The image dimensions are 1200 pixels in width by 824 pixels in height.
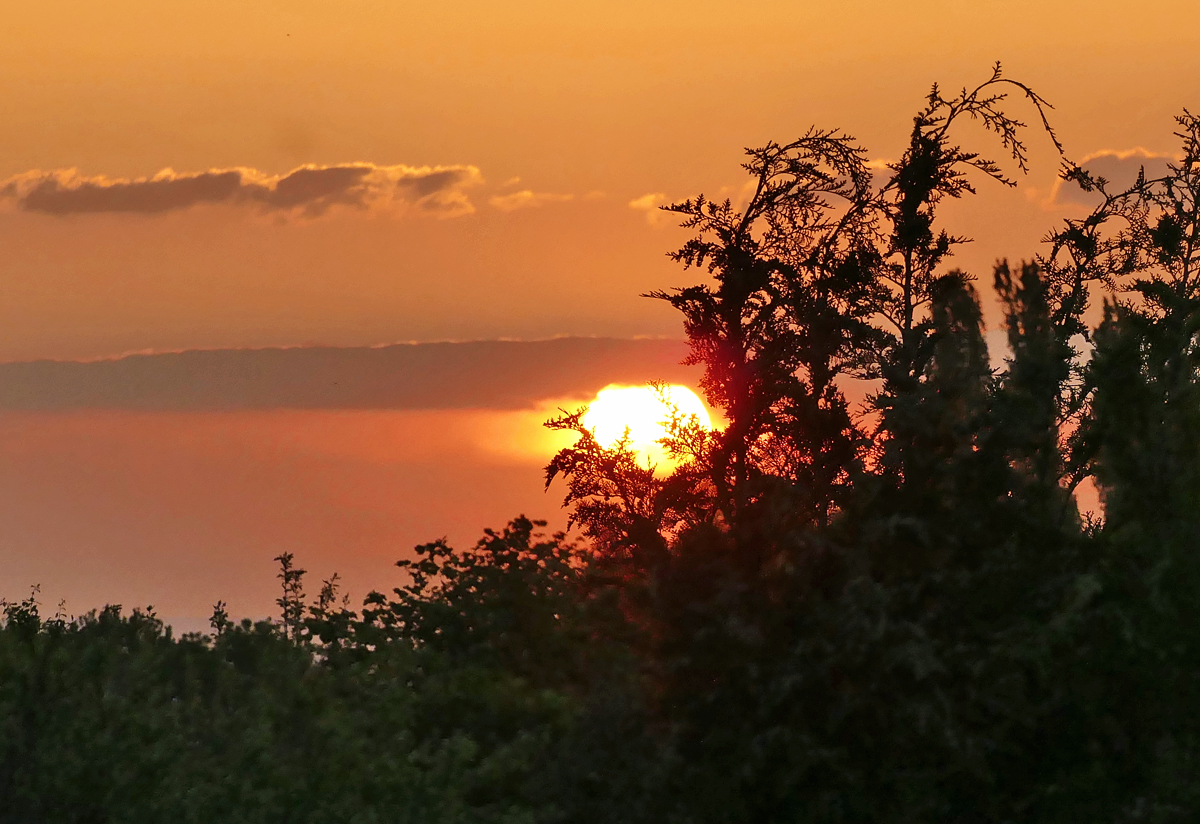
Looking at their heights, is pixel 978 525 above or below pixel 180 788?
above

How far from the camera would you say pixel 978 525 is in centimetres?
1717

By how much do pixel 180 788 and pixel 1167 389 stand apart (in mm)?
14323

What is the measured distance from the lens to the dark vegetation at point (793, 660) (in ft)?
53.7

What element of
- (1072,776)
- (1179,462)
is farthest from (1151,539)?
(1072,776)

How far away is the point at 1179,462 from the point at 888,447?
344 centimetres

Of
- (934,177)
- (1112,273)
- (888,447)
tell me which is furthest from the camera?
(1112,273)

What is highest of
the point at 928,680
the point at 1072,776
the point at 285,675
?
the point at 285,675

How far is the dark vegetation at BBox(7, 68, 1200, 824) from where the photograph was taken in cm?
1638

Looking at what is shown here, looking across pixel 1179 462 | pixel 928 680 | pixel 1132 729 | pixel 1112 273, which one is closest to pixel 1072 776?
pixel 1132 729

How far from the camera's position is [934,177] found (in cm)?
2662

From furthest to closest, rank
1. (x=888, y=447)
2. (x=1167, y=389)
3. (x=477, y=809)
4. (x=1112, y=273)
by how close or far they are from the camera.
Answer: (x=1112, y=273), (x=1167, y=389), (x=477, y=809), (x=888, y=447)

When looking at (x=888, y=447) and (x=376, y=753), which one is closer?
(x=888, y=447)

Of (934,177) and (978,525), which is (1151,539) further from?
(934,177)

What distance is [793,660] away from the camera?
1636cm
